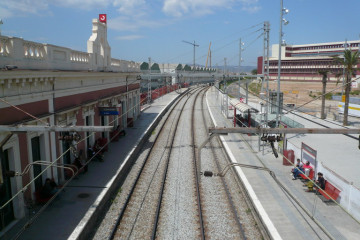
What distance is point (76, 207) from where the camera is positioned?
11.5m

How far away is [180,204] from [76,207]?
381cm

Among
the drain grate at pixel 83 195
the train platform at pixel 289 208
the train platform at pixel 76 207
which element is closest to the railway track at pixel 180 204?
the train platform at pixel 289 208

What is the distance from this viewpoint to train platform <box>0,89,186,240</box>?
970 centimetres

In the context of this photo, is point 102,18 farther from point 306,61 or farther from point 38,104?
point 306,61

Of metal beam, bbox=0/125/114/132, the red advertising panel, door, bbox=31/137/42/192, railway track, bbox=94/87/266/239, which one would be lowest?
railway track, bbox=94/87/266/239

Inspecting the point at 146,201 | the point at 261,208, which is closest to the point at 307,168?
the point at 261,208

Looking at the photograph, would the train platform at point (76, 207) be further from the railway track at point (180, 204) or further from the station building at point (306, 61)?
the station building at point (306, 61)

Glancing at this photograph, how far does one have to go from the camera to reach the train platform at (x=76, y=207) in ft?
31.8

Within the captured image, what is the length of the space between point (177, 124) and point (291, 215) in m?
20.0

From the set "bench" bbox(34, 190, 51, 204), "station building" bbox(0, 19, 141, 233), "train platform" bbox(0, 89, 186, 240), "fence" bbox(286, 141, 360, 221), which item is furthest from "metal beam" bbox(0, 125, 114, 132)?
"fence" bbox(286, 141, 360, 221)

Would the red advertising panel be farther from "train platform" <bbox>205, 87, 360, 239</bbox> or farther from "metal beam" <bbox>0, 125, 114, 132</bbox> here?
"metal beam" <bbox>0, 125, 114, 132</bbox>

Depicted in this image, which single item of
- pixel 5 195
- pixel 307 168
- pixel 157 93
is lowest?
pixel 307 168

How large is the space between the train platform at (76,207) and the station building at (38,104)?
2.56 feet

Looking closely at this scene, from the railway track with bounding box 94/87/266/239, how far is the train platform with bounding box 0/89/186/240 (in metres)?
0.82
